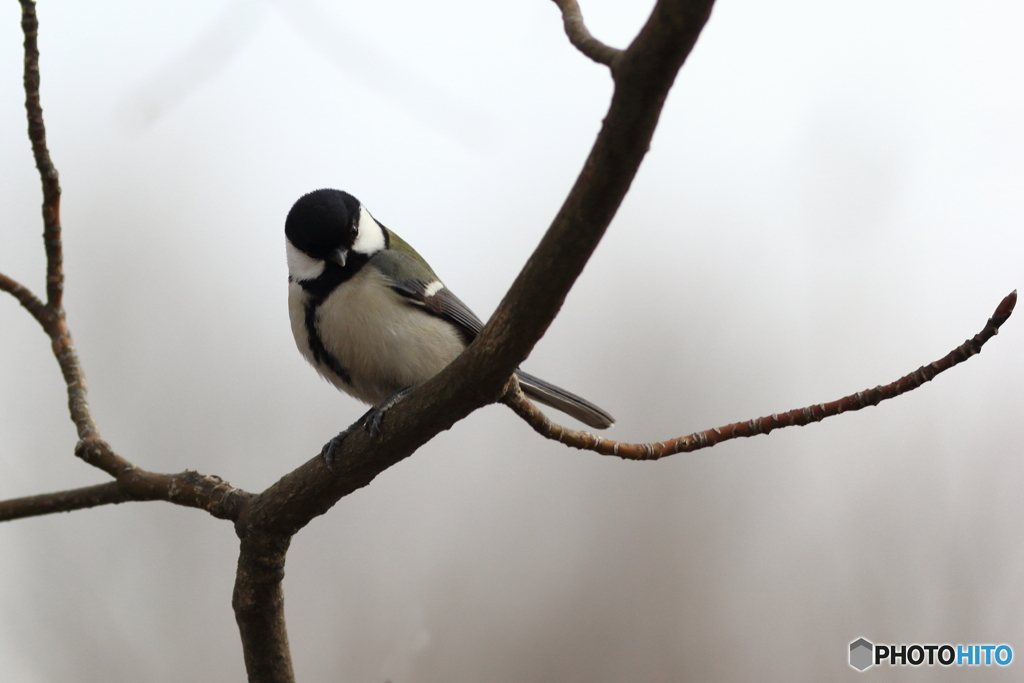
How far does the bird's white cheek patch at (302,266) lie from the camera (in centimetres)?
188

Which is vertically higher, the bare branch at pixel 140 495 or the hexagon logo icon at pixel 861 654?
the bare branch at pixel 140 495

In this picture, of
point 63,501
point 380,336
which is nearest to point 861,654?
point 380,336

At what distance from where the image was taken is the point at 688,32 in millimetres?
791

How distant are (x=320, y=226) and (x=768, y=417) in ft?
3.53

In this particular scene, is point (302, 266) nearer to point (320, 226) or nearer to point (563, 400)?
point (320, 226)

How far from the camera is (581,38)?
96 cm

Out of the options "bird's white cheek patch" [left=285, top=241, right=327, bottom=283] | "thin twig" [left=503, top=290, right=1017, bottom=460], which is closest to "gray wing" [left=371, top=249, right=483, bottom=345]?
"bird's white cheek patch" [left=285, top=241, right=327, bottom=283]

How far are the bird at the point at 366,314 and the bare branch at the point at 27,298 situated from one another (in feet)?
1.68

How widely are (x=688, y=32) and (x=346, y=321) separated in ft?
3.83

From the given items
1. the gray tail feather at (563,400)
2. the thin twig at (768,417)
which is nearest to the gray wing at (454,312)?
the gray tail feather at (563,400)

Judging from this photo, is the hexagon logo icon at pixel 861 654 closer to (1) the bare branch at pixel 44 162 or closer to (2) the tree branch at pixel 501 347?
(2) the tree branch at pixel 501 347

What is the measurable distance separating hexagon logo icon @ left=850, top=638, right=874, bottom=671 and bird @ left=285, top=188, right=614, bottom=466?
3.56 ft

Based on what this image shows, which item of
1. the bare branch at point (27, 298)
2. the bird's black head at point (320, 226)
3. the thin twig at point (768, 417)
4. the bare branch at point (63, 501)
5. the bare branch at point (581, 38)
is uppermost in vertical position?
the bird's black head at point (320, 226)

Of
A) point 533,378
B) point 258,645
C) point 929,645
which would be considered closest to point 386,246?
point 533,378
